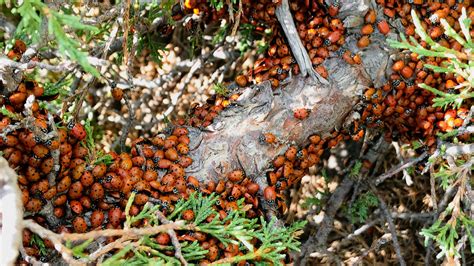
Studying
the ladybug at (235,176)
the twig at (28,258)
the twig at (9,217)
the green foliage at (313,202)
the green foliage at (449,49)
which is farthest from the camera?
the green foliage at (313,202)

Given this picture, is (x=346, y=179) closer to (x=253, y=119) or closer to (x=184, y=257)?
(x=253, y=119)

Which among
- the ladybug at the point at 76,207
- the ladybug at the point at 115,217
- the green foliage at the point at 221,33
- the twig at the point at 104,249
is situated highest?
the green foliage at the point at 221,33

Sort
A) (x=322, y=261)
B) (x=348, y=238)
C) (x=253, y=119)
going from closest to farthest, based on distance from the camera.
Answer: (x=253, y=119) < (x=348, y=238) < (x=322, y=261)

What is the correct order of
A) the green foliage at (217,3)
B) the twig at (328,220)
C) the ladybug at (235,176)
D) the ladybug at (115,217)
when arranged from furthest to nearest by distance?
the twig at (328,220) < the green foliage at (217,3) < the ladybug at (235,176) < the ladybug at (115,217)

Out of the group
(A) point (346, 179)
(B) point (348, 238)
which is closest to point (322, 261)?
(B) point (348, 238)

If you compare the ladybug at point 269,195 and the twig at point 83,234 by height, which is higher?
the twig at point 83,234

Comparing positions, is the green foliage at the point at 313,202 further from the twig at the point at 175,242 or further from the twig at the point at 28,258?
the twig at the point at 28,258

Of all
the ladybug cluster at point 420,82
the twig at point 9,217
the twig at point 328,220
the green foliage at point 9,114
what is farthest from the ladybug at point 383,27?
the twig at point 9,217
